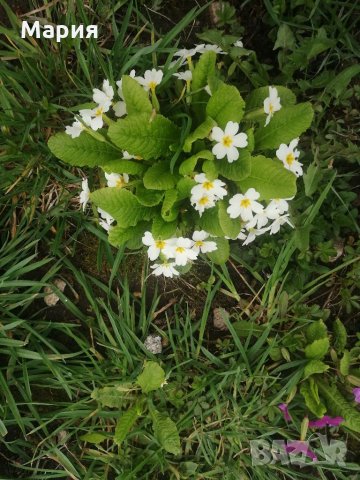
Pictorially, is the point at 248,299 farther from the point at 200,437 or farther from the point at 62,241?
the point at 62,241

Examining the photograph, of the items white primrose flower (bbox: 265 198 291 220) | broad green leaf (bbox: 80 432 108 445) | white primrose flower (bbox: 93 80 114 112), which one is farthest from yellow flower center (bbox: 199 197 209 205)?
broad green leaf (bbox: 80 432 108 445)

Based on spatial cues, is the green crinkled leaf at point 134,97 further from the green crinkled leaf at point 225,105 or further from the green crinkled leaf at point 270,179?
the green crinkled leaf at point 270,179

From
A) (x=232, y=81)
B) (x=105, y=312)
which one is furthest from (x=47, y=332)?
(x=232, y=81)

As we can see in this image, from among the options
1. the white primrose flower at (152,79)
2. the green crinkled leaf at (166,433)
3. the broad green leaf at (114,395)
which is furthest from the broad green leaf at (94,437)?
the white primrose flower at (152,79)

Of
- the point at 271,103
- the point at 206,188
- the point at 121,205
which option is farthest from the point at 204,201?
the point at 271,103

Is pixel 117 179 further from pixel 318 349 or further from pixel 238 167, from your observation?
pixel 318 349
